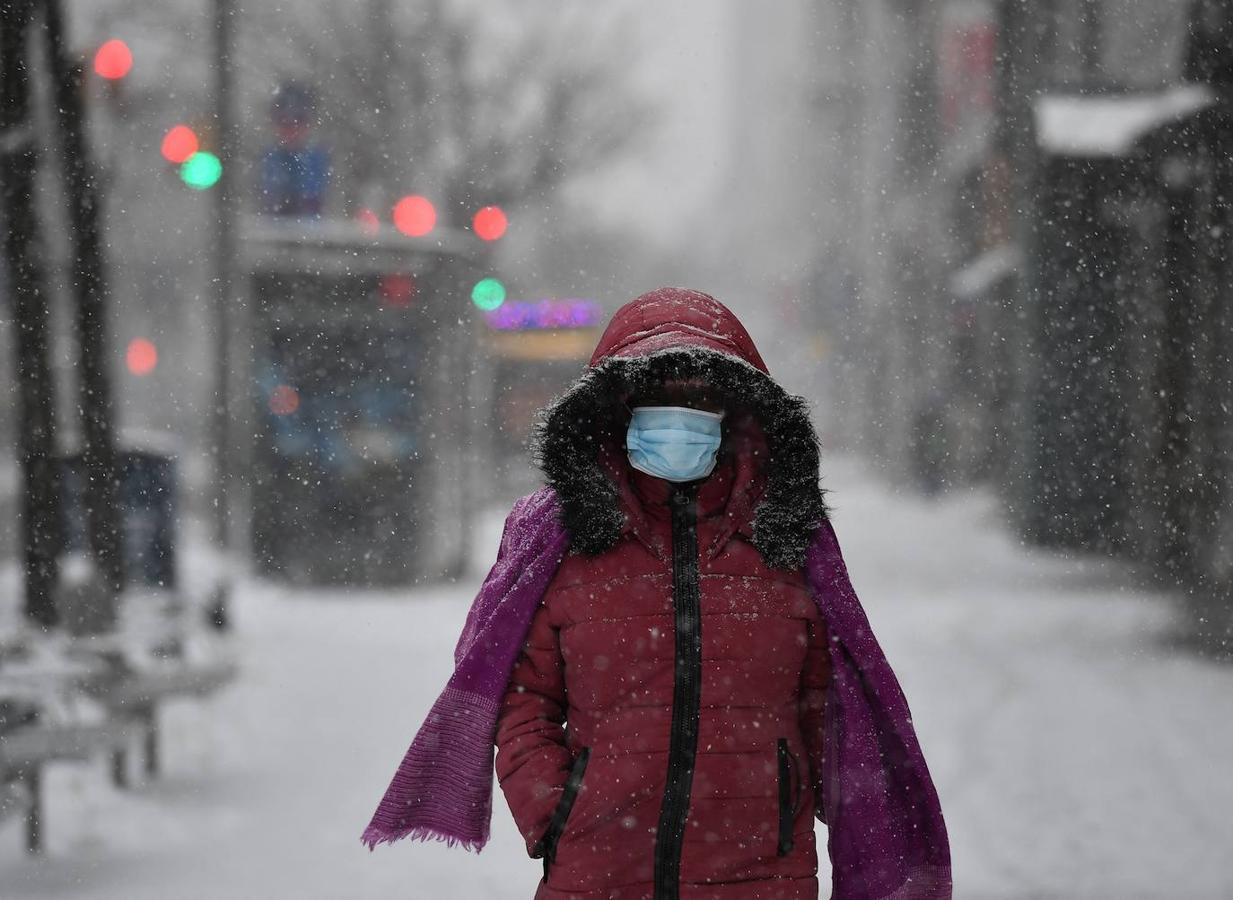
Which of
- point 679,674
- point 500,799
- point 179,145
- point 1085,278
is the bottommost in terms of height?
point 500,799

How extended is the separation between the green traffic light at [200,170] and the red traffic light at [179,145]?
4cm

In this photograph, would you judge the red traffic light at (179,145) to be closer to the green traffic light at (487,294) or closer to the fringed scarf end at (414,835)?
the green traffic light at (487,294)

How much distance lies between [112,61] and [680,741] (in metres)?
7.95

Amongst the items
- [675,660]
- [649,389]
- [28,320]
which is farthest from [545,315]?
[675,660]

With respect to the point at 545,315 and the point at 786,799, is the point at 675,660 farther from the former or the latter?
the point at 545,315

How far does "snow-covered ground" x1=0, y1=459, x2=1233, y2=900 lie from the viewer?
5.12 metres

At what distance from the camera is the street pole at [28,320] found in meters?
6.65

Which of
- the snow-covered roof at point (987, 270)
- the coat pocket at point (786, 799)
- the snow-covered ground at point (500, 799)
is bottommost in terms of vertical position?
the snow-covered ground at point (500, 799)

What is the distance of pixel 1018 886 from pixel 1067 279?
9842 mm

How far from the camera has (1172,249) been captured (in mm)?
9555

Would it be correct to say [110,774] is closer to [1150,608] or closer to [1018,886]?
[1018,886]

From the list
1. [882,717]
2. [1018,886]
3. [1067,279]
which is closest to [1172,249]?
[1067,279]

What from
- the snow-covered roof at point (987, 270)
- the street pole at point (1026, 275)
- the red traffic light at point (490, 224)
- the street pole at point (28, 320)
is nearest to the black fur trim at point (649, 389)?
the street pole at point (28, 320)

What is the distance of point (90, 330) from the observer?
25.2 ft
